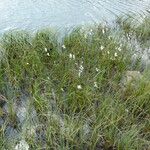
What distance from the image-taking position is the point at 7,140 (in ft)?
12.7

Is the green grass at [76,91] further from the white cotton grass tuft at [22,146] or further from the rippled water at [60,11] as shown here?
the rippled water at [60,11]

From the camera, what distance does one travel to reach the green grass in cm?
391

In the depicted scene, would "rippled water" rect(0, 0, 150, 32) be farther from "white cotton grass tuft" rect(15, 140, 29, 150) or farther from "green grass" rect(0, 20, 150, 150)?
"white cotton grass tuft" rect(15, 140, 29, 150)

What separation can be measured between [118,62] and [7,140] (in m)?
2.30

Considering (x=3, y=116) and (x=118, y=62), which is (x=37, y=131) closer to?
(x=3, y=116)

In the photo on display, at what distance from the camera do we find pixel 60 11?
827 centimetres

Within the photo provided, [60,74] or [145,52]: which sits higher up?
[60,74]

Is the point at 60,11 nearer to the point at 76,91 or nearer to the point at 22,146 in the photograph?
the point at 76,91

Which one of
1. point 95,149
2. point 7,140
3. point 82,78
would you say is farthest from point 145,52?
point 7,140

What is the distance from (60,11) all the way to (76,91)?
407 cm

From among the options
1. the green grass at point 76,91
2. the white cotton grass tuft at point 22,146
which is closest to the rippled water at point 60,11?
the green grass at point 76,91

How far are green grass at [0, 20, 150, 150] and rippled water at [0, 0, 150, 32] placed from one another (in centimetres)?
143

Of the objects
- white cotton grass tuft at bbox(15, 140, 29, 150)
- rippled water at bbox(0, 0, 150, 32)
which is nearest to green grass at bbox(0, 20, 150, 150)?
white cotton grass tuft at bbox(15, 140, 29, 150)

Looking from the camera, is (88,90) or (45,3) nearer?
(88,90)
